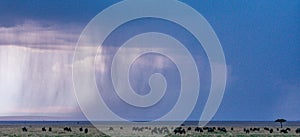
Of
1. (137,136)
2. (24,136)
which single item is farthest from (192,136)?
(24,136)

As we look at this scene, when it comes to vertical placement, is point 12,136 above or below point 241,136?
below

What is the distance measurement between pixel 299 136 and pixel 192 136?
1287cm

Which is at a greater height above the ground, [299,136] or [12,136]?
[299,136]

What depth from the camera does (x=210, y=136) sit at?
3113 inches

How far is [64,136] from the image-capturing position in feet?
258

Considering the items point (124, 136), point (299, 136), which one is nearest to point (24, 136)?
point (124, 136)

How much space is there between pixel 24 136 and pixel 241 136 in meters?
24.1

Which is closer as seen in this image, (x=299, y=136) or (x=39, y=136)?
(x=39, y=136)

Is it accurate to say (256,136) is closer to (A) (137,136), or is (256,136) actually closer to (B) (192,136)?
(B) (192,136)

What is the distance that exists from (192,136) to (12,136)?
19.3m

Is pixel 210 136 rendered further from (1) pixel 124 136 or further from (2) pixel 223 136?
(1) pixel 124 136

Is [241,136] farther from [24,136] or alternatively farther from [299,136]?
[24,136]

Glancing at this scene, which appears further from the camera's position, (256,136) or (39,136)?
(256,136)

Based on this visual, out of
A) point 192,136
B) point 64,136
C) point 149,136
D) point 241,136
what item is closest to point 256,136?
point 241,136
